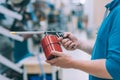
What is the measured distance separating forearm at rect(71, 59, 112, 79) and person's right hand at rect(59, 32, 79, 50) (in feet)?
0.75

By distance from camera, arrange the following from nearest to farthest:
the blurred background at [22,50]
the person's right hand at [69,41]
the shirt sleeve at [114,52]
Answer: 1. the shirt sleeve at [114,52]
2. the person's right hand at [69,41]
3. the blurred background at [22,50]

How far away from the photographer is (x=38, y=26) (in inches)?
109

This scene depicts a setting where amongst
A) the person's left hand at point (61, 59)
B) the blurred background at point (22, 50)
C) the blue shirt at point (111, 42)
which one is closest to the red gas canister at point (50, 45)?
the person's left hand at point (61, 59)

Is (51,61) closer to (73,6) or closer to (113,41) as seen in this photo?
(113,41)

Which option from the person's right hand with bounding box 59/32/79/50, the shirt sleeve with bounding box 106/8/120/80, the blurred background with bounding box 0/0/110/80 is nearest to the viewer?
the shirt sleeve with bounding box 106/8/120/80

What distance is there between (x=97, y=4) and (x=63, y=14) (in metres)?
0.76

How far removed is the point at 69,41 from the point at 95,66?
355 millimetres

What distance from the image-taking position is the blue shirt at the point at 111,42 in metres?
0.95

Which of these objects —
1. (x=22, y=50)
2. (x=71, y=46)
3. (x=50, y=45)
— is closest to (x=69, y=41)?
(x=71, y=46)

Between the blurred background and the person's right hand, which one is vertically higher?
the person's right hand

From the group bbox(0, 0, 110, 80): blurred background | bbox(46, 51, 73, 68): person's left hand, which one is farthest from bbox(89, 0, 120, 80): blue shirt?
bbox(0, 0, 110, 80): blurred background

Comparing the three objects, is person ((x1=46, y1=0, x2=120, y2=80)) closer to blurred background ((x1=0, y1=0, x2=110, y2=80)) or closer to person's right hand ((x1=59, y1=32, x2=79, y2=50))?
person's right hand ((x1=59, y1=32, x2=79, y2=50))

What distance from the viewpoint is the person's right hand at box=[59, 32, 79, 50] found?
127cm

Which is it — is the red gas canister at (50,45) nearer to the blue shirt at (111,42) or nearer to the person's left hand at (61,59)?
the person's left hand at (61,59)
